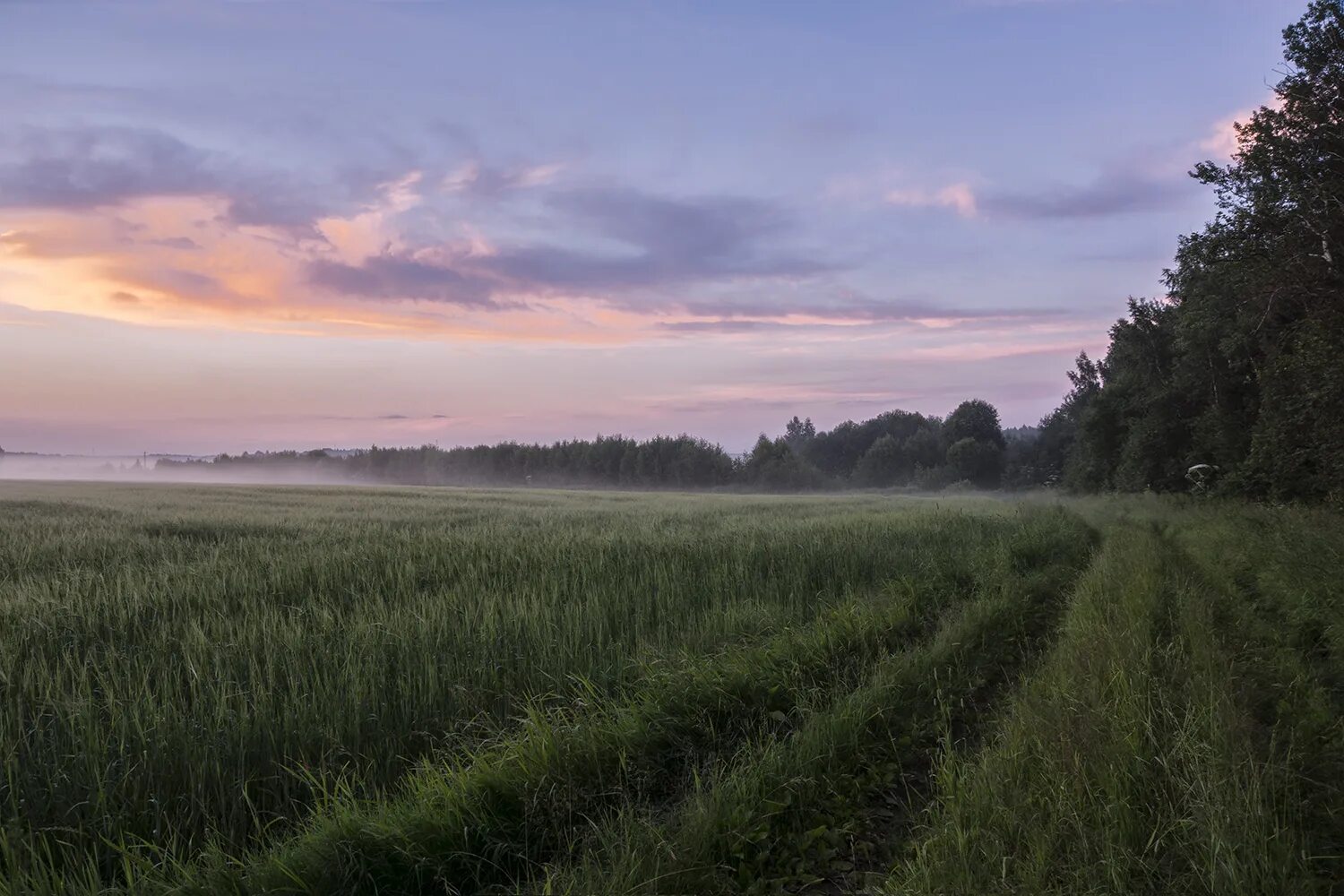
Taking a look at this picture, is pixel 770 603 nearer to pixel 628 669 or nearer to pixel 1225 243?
pixel 628 669

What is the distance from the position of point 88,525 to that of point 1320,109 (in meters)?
33.2

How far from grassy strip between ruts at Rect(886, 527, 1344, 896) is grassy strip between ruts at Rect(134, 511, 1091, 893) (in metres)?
1.44

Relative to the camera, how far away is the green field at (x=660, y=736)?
3.17m

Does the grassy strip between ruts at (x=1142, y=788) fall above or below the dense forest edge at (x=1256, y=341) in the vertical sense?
below

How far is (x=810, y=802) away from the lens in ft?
12.7

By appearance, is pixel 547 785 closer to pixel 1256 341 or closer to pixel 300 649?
pixel 300 649

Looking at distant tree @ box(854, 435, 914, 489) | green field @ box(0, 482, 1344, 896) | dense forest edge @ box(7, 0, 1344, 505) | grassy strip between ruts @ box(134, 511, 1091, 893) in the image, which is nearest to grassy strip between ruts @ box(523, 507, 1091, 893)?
green field @ box(0, 482, 1344, 896)

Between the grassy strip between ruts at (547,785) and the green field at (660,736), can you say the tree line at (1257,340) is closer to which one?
the green field at (660,736)

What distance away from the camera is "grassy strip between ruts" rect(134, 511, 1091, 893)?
3150 mm

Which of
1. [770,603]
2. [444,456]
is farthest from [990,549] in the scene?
[444,456]

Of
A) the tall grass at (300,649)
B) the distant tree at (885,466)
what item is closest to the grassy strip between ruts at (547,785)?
the tall grass at (300,649)

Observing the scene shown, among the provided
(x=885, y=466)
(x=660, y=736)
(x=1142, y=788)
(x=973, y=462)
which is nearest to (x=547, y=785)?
(x=660, y=736)

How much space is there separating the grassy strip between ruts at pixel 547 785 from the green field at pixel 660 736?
0.9 inches

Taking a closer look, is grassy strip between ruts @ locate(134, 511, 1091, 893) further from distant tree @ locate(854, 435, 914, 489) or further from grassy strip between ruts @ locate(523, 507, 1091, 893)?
distant tree @ locate(854, 435, 914, 489)
